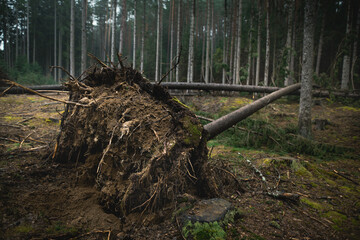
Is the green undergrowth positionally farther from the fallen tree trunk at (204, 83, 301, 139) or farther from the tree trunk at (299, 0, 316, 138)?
the fallen tree trunk at (204, 83, 301, 139)

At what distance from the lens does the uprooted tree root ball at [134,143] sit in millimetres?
2143

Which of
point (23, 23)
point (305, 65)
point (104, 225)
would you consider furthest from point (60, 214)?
point (23, 23)

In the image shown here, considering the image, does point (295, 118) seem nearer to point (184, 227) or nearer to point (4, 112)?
point (184, 227)

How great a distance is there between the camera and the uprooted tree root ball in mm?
2143

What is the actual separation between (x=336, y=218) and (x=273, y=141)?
2.99 metres

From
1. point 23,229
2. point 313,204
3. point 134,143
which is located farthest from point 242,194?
point 23,229

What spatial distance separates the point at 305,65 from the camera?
18.7ft

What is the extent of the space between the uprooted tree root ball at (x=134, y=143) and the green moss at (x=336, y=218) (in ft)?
5.34

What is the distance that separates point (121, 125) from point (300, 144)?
17.0 feet

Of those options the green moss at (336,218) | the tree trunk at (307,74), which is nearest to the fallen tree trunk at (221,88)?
the tree trunk at (307,74)

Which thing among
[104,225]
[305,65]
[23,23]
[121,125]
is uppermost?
[23,23]

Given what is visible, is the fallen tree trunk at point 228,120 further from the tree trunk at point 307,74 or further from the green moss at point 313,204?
the green moss at point 313,204

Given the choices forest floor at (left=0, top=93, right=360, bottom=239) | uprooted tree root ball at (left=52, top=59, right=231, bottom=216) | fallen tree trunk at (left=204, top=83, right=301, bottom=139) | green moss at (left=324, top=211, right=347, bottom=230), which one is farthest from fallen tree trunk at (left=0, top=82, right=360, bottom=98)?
green moss at (left=324, top=211, right=347, bottom=230)

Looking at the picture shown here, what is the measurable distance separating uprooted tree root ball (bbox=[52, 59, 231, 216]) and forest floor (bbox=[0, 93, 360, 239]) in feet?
0.90
